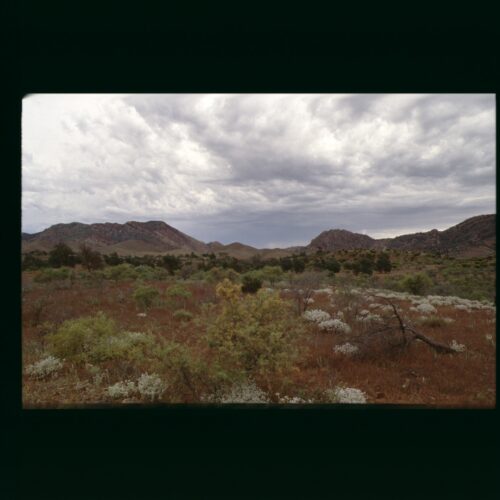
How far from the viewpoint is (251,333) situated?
3.86 meters

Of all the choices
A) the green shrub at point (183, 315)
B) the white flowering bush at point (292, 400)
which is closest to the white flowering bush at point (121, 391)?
the white flowering bush at point (292, 400)

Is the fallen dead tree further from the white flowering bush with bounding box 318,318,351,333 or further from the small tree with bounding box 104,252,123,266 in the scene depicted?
the small tree with bounding box 104,252,123,266

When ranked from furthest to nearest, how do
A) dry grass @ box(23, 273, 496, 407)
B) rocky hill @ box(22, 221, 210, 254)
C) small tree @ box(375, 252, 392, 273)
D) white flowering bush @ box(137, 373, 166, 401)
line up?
rocky hill @ box(22, 221, 210, 254) → small tree @ box(375, 252, 392, 273) → dry grass @ box(23, 273, 496, 407) → white flowering bush @ box(137, 373, 166, 401)

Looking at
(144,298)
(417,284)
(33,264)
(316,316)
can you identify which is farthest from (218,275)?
(33,264)

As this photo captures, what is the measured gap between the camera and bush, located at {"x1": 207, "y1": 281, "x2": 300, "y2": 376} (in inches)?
150

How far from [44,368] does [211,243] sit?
20680mm

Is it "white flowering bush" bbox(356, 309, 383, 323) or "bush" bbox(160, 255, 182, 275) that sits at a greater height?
"bush" bbox(160, 255, 182, 275)

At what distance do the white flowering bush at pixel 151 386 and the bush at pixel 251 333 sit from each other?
91 centimetres

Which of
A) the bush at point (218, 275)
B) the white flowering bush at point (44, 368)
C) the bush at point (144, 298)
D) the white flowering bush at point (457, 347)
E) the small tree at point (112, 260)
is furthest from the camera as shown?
the small tree at point (112, 260)

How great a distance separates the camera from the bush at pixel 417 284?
11.4 m

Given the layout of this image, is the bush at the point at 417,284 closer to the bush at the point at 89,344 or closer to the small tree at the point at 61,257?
the bush at the point at 89,344

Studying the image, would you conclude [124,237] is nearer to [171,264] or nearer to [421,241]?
[171,264]

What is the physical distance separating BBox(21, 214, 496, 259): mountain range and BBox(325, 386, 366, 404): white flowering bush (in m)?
13.3

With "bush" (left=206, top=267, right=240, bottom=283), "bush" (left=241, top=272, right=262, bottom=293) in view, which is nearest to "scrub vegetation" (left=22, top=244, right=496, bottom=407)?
"bush" (left=241, top=272, right=262, bottom=293)
